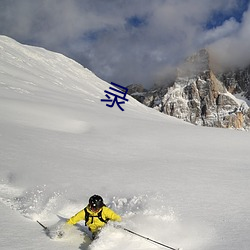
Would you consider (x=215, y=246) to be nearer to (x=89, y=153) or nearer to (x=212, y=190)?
(x=212, y=190)

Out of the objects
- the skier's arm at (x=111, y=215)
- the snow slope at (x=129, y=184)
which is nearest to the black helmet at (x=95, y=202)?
the skier's arm at (x=111, y=215)

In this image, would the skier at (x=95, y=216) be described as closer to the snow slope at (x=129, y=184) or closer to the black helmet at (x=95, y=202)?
the black helmet at (x=95, y=202)

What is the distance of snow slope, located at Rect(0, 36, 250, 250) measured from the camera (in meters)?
5.48

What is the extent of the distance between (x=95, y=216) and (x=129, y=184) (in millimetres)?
Answer: 2397

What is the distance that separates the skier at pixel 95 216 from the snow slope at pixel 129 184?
0.24 meters

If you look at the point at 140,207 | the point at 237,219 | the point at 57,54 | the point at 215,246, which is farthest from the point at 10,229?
the point at 57,54

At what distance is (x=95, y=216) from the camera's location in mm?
5891

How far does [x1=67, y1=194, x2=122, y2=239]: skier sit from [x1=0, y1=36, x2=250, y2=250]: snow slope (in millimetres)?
240

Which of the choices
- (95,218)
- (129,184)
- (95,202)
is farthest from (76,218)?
(129,184)

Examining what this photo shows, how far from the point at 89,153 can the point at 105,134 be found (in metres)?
3.80

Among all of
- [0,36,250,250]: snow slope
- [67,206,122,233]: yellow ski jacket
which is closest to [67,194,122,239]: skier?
[67,206,122,233]: yellow ski jacket

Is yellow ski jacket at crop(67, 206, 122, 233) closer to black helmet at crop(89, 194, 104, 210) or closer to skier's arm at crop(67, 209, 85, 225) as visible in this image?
skier's arm at crop(67, 209, 85, 225)

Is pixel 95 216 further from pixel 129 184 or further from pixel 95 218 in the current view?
pixel 129 184

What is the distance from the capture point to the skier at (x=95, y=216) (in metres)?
5.80
